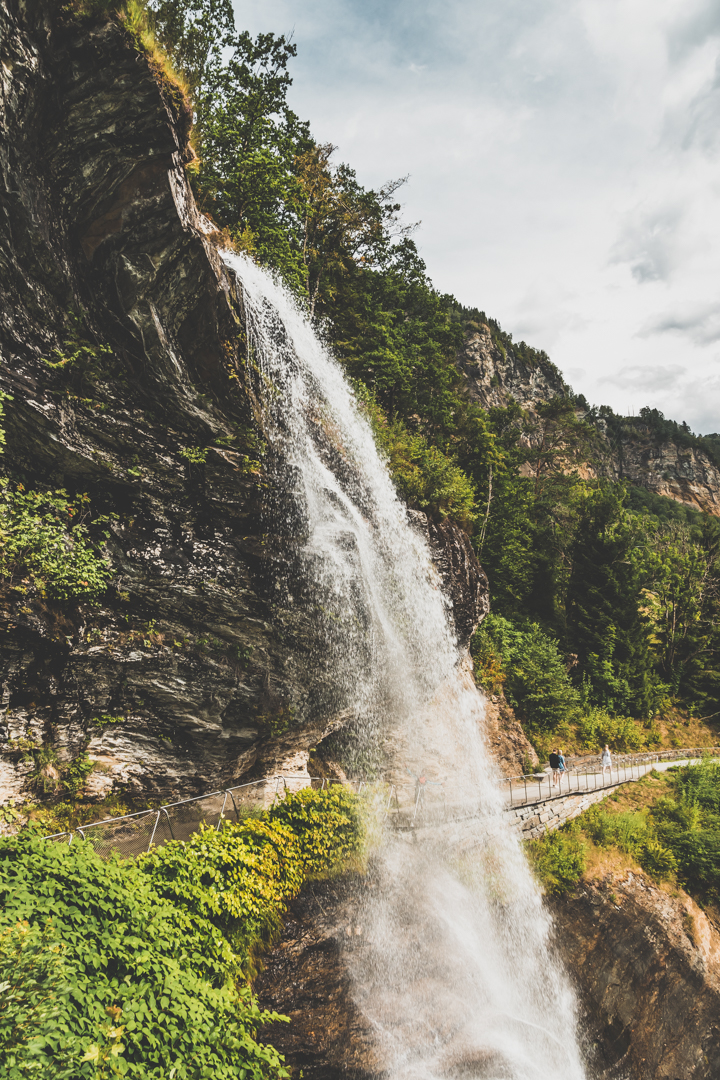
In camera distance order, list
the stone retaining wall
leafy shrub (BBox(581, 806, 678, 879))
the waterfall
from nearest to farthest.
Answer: the waterfall < the stone retaining wall < leafy shrub (BBox(581, 806, 678, 879))

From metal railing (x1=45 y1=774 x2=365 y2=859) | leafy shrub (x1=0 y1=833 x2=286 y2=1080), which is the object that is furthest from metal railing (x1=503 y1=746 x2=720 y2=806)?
leafy shrub (x1=0 y1=833 x2=286 y2=1080)

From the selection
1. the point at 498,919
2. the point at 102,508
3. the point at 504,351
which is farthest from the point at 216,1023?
the point at 504,351

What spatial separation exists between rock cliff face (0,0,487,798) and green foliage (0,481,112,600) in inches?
7.9

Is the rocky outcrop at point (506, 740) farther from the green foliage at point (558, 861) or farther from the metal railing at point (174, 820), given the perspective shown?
the metal railing at point (174, 820)

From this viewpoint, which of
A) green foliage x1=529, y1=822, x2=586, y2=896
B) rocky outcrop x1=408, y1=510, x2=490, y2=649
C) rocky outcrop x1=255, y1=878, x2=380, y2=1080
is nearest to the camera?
rocky outcrop x1=255, y1=878, x2=380, y2=1080

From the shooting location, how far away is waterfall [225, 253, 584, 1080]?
9172 millimetres

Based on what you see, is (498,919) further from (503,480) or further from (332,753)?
(503,480)

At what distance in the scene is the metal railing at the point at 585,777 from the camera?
555 inches

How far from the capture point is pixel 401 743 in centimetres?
1407

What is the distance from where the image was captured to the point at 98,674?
800cm

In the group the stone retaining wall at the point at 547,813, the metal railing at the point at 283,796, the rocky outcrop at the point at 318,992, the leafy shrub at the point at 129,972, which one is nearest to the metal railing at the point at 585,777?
the metal railing at the point at 283,796

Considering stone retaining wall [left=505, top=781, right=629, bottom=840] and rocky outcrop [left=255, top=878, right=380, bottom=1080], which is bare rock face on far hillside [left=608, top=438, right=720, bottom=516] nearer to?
stone retaining wall [left=505, top=781, right=629, bottom=840]

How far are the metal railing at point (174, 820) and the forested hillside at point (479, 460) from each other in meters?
9.08

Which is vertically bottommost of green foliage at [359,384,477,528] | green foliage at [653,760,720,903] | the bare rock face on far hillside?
green foliage at [653,760,720,903]
